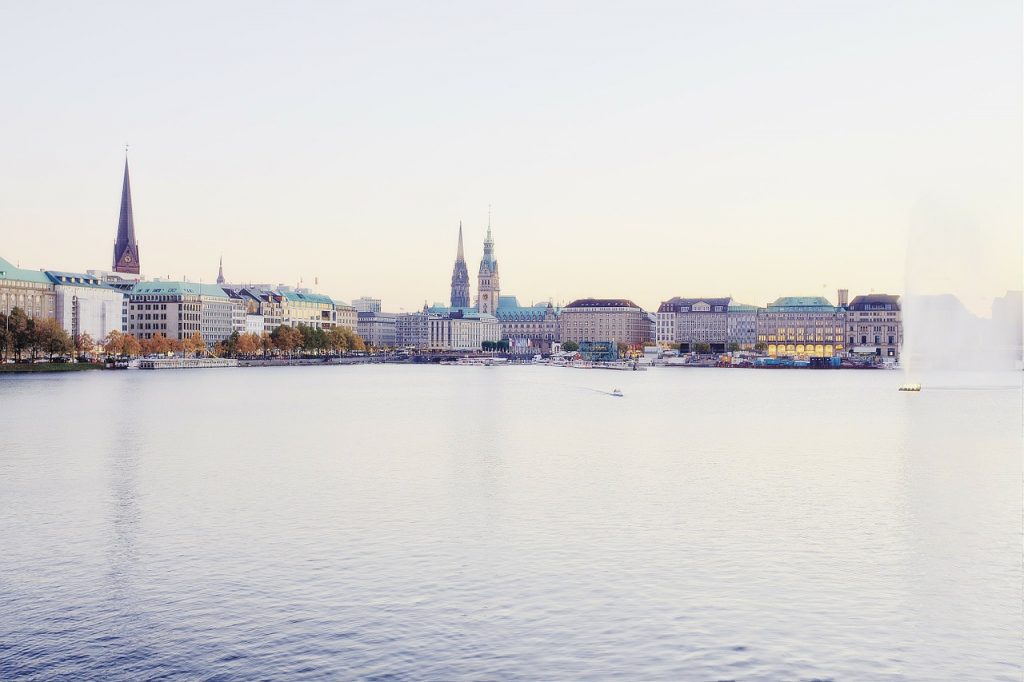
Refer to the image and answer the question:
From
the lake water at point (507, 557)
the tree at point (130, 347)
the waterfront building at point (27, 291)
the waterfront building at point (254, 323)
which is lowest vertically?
the lake water at point (507, 557)

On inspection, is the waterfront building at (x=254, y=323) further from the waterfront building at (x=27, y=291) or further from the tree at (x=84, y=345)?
the tree at (x=84, y=345)

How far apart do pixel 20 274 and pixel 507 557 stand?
14298 centimetres

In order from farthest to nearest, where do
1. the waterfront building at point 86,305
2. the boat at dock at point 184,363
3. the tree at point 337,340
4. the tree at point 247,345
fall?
the tree at point 337,340 < the tree at point 247,345 < the waterfront building at point 86,305 < the boat at dock at point 184,363

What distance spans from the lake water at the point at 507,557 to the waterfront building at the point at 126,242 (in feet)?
471

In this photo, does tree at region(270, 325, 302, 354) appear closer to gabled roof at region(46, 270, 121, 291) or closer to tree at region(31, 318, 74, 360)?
gabled roof at region(46, 270, 121, 291)

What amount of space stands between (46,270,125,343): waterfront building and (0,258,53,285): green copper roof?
1620 millimetres

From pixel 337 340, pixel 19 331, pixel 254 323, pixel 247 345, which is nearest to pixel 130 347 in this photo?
pixel 247 345

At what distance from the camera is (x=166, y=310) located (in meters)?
173

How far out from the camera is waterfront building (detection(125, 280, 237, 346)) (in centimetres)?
17225

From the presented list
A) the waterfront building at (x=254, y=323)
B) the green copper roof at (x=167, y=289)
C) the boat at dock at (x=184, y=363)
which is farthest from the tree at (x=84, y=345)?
the waterfront building at (x=254, y=323)

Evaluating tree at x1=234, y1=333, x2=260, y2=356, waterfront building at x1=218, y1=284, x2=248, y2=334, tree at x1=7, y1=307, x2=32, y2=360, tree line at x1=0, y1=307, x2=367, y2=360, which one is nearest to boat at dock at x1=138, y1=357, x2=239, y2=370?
tree at x1=234, y1=333, x2=260, y2=356

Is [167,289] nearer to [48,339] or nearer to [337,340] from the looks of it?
[337,340]

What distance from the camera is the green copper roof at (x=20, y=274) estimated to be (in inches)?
5699

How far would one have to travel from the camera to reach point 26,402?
68.9m
